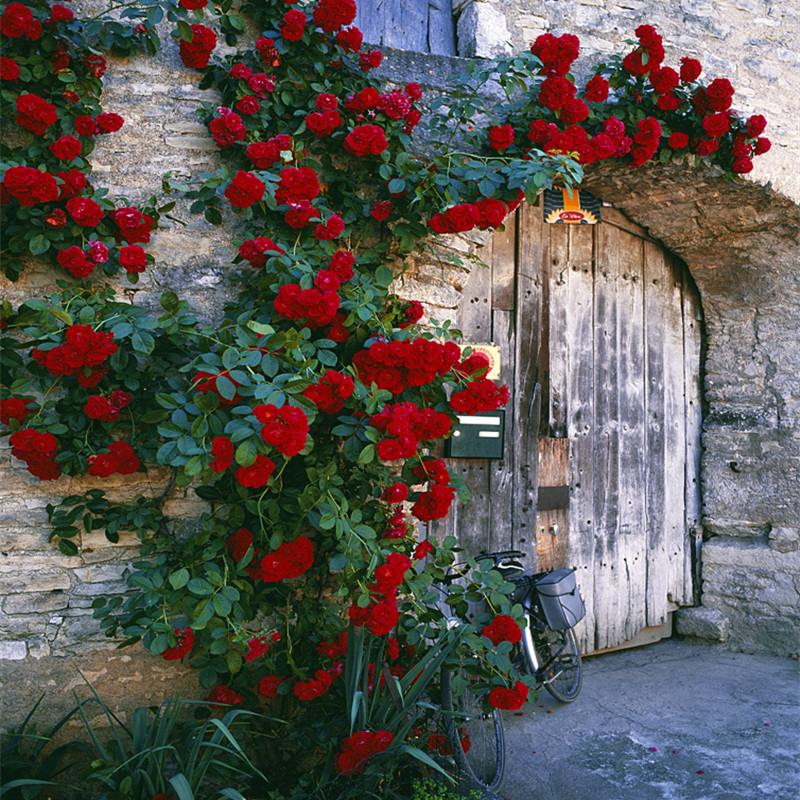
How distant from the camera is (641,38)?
9.04ft

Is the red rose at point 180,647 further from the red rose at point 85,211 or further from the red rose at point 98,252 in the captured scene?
the red rose at point 85,211

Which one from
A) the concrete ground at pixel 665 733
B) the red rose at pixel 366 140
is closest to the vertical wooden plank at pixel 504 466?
the concrete ground at pixel 665 733

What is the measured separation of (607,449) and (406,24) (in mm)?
2525

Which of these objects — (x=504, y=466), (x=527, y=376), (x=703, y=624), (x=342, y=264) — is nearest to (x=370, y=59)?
(x=342, y=264)

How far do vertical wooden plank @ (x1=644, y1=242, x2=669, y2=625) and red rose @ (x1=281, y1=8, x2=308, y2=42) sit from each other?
2.40 meters

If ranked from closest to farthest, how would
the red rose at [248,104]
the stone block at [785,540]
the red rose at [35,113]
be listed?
the red rose at [35,113]
the red rose at [248,104]
the stone block at [785,540]

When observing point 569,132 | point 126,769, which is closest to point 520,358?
point 569,132

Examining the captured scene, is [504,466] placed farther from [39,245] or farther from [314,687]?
[39,245]

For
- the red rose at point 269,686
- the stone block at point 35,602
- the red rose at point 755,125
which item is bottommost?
the red rose at point 269,686

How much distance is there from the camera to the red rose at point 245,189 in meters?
2.19

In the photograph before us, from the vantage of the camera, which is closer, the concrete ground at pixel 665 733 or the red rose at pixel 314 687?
the red rose at pixel 314 687

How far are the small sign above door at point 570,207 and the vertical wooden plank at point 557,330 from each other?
78 mm

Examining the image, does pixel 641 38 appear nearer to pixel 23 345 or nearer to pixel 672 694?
pixel 23 345

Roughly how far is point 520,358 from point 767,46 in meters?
2.18
